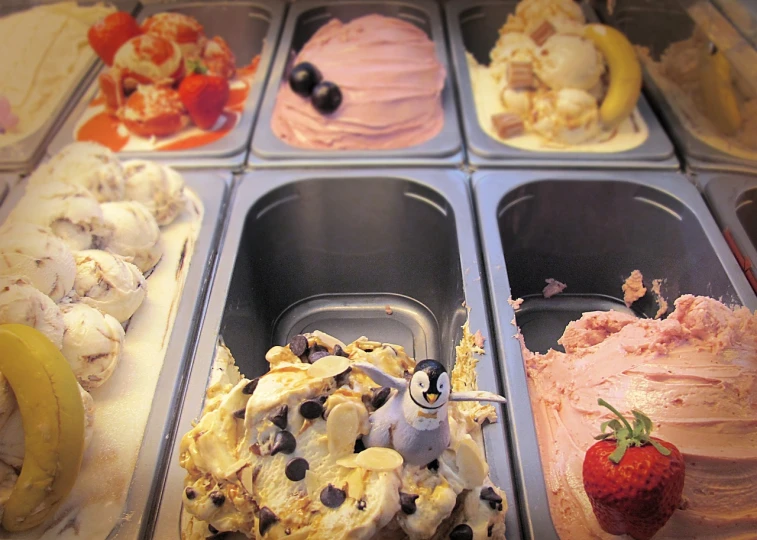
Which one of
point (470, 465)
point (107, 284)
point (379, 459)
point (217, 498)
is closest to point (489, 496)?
point (470, 465)

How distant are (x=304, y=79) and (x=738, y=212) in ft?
3.60

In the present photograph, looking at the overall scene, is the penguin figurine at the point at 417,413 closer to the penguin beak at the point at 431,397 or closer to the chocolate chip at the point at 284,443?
the penguin beak at the point at 431,397

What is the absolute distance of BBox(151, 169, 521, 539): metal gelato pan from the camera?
1.28 metres

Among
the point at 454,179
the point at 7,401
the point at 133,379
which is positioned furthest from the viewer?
the point at 454,179

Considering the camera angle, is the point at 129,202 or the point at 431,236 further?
the point at 431,236

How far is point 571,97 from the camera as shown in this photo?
4.99 ft

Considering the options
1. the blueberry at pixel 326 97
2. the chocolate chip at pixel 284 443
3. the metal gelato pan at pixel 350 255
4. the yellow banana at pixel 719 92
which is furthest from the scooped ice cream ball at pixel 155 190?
the yellow banana at pixel 719 92

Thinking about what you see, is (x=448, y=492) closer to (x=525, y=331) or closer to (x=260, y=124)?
(x=525, y=331)

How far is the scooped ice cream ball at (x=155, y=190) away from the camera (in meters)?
1.25

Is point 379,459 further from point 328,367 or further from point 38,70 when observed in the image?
point 38,70

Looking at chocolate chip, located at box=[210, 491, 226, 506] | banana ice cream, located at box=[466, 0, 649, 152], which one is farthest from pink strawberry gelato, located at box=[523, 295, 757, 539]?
banana ice cream, located at box=[466, 0, 649, 152]

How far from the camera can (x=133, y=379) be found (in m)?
1.00

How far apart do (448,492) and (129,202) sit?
0.87 m

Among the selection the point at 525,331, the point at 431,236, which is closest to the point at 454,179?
the point at 431,236
